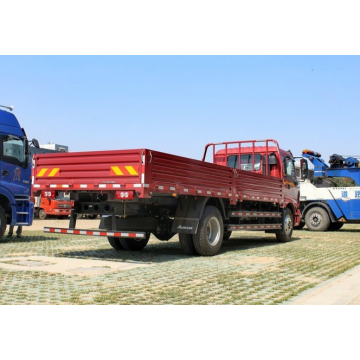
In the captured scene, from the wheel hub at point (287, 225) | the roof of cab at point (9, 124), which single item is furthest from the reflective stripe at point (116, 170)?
the wheel hub at point (287, 225)

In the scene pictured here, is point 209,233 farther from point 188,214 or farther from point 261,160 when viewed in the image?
point 261,160

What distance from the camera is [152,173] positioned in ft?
27.8

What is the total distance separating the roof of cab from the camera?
41.5 feet

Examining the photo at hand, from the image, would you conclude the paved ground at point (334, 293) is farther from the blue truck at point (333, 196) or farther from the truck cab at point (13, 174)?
the blue truck at point (333, 196)

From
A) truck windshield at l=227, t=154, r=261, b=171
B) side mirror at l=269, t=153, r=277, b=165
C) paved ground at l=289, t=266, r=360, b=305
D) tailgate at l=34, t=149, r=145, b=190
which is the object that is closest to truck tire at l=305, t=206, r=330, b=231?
side mirror at l=269, t=153, r=277, b=165

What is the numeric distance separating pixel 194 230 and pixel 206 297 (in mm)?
3899

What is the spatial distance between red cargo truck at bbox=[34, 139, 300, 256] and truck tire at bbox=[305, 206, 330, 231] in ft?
27.4

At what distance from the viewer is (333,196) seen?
1975 centimetres

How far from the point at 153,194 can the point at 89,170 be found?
1.30 m

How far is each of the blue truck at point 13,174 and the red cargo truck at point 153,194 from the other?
131 inches

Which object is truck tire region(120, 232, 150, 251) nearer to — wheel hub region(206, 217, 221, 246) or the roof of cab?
wheel hub region(206, 217, 221, 246)

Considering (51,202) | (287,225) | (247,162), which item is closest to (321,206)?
(287,225)

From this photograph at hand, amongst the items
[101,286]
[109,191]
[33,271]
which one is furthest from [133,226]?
[101,286]

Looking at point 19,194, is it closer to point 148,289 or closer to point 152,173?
point 152,173
